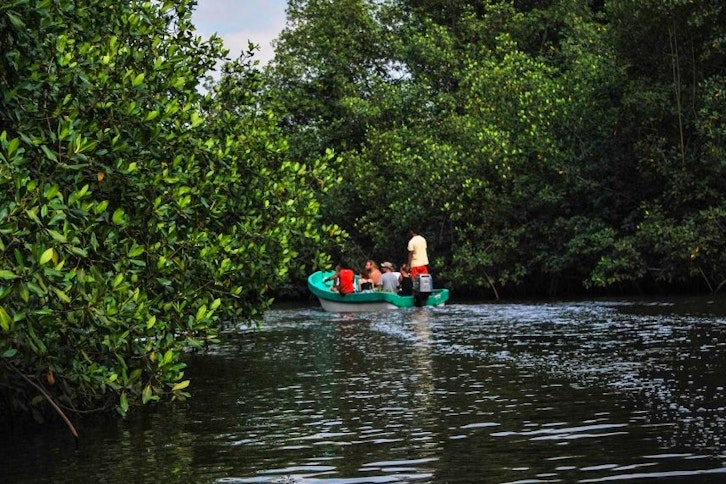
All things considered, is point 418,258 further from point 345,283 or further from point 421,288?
point 345,283

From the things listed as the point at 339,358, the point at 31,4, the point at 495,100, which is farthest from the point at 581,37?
the point at 31,4

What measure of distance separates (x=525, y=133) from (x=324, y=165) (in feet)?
63.8

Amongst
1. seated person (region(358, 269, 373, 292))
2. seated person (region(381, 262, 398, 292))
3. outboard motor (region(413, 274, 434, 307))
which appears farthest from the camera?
seated person (region(358, 269, 373, 292))

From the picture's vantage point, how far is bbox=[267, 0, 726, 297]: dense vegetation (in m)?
32.3

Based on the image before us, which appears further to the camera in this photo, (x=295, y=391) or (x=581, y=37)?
(x=581, y=37)

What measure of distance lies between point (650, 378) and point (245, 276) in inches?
267

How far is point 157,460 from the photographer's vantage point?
9.41m

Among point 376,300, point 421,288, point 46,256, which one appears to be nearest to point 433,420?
point 46,256

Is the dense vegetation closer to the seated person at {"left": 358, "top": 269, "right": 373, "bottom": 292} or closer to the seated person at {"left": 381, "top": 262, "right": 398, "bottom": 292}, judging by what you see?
the seated person at {"left": 358, "top": 269, "right": 373, "bottom": 292}

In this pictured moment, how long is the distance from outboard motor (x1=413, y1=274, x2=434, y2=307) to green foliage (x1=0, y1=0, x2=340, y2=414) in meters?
15.3

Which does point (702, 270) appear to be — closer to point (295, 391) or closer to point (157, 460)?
point (295, 391)

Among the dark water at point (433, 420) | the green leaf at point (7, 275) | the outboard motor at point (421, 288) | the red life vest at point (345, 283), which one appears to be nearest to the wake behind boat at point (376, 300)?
the outboard motor at point (421, 288)

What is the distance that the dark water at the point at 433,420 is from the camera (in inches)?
339

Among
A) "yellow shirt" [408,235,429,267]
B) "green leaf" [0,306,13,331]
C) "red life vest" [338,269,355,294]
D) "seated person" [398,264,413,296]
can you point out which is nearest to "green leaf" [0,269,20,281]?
"green leaf" [0,306,13,331]
